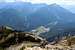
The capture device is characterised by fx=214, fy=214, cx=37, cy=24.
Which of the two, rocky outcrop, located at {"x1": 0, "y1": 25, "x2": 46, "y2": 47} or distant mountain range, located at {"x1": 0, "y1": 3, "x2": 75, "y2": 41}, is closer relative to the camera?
rocky outcrop, located at {"x1": 0, "y1": 25, "x2": 46, "y2": 47}

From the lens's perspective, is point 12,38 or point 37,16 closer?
point 12,38

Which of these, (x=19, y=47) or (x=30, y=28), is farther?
(x=30, y=28)

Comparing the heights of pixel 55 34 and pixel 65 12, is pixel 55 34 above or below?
below

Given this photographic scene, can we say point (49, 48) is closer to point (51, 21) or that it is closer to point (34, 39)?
point (34, 39)

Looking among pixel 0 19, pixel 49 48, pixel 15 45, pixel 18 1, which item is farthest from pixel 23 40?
pixel 18 1

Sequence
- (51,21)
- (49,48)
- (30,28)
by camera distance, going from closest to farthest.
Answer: (49,48) < (30,28) < (51,21)

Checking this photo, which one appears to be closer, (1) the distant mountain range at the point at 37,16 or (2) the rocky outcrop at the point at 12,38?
(2) the rocky outcrop at the point at 12,38

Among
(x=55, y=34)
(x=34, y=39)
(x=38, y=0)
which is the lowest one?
(x=55, y=34)

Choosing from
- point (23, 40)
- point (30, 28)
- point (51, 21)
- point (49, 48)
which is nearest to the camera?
point (49, 48)
